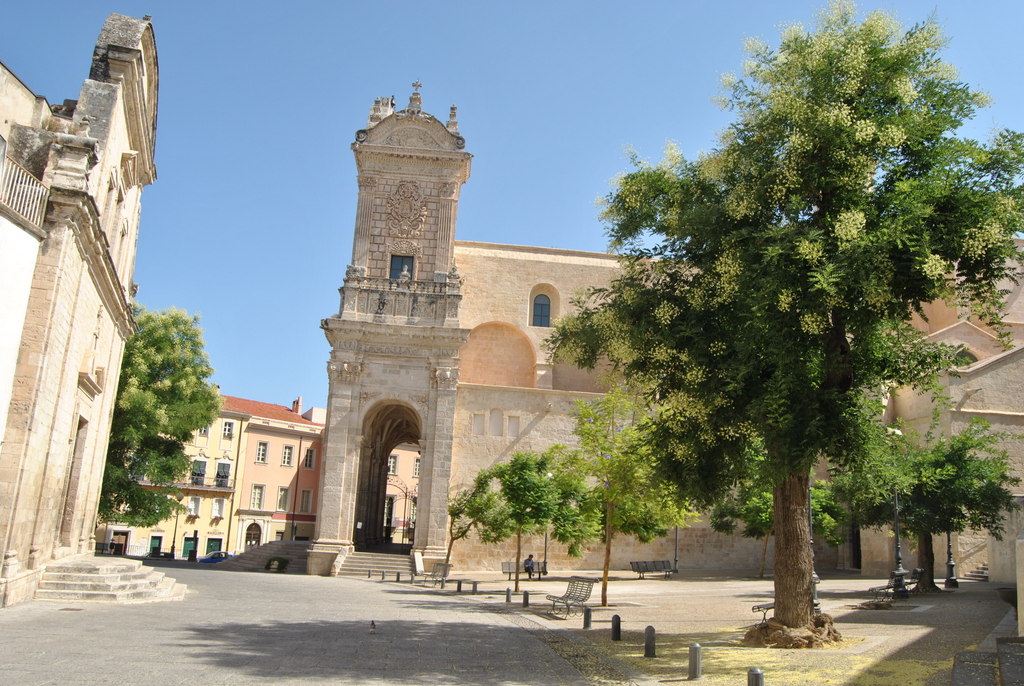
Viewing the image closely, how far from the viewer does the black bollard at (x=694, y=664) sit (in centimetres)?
958

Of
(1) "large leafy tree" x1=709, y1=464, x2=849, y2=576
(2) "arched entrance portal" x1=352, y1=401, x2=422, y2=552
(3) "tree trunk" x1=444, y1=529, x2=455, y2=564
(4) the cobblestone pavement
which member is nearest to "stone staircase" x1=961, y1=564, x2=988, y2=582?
(1) "large leafy tree" x1=709, y1=464, x2=849, y2=576

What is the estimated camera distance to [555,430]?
35.6 m

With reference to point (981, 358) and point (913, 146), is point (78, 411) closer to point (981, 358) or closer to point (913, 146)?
point (913, 146)

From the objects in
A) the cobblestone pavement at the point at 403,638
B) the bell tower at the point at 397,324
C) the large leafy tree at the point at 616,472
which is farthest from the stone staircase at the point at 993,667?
the bell tower at the point at 397,324

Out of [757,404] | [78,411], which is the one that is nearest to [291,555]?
[78,411]

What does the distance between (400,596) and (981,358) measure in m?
31.4

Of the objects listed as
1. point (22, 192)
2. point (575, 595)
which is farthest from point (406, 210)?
point (22, 192)

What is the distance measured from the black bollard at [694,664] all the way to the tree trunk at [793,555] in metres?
2.99

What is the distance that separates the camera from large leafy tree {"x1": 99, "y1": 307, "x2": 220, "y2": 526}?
3155 centimetres

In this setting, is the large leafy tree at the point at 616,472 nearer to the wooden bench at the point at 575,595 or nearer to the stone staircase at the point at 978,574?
the wooden bench at the point at 575,595

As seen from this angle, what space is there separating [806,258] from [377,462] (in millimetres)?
34876

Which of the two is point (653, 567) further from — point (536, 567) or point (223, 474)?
point (223, 474)

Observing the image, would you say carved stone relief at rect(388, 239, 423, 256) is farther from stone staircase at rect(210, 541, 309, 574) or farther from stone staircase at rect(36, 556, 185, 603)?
stone staircase at rect(36, 556, 185, 603)

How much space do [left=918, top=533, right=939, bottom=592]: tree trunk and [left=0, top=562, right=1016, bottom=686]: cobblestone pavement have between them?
7.95 ft
